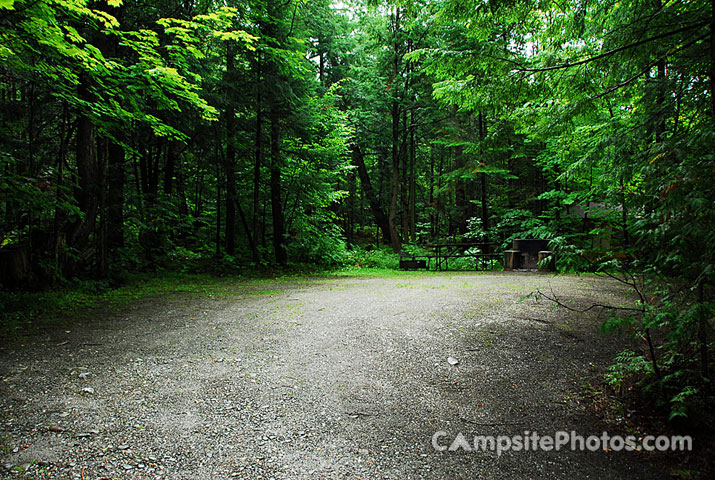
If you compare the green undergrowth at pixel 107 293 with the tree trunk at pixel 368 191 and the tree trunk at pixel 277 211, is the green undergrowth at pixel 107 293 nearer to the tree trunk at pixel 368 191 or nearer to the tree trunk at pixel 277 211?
the tree trunk at pixel 277 211

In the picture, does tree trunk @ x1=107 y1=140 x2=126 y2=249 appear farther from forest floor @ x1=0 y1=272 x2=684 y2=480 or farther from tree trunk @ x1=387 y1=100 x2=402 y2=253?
tree trunk @ x1=387 y1=100 x2=402 y2=253

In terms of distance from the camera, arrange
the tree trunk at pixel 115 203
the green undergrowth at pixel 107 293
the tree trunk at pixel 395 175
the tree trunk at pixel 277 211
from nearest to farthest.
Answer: the green undergrowth at pixel 107 293 < the tree trunk at pixel 115 203 < the tree trunk at pixel 277 211 < the tree trunk at pixel 395 175

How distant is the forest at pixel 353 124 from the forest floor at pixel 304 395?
0.75 metres

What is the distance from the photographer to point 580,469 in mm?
2076

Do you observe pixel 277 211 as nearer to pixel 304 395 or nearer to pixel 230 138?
pixel 230 138

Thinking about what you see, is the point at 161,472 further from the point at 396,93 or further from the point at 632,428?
the point at 396,93

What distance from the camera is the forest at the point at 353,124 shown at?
8.48 feet

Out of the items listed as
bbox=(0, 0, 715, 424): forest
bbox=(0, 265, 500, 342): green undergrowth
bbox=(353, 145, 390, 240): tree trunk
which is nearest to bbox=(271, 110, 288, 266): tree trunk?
bbox=(0, 0, 715, 424): forest

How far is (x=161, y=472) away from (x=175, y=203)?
30.4 ft

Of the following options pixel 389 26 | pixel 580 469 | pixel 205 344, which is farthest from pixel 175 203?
pixel 389 26

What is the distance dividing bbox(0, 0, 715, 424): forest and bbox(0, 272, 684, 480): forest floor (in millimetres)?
755

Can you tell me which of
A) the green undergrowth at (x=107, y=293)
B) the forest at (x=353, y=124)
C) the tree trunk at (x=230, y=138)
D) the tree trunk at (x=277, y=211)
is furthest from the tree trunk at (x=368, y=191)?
the green undergrowth at (x=107, y=293)

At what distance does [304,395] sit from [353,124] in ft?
53.6

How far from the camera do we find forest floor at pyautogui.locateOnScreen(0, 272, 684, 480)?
2.06 m
